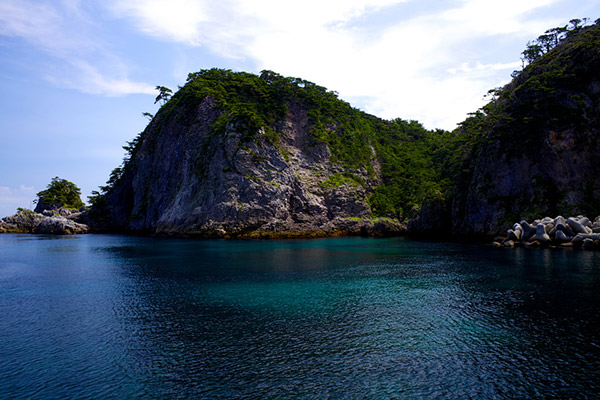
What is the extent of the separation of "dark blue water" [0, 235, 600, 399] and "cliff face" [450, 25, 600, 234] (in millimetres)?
28147

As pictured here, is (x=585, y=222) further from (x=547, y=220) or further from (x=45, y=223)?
(x=45, y=223)

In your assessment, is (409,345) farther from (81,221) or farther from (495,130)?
(81,221)

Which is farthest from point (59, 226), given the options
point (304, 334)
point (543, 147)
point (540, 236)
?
point (543, 147)

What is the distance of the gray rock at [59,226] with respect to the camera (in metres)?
99.3

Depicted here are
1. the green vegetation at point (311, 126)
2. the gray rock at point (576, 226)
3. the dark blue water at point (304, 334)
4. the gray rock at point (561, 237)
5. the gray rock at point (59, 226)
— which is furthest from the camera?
the gray rock at point (59, 226)

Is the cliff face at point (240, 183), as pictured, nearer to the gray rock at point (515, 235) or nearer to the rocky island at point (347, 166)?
the rocky island at point (347, 166)

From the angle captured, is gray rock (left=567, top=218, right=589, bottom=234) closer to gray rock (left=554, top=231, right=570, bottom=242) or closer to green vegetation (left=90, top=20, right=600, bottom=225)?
gray rock (left=554, top=231, right=570, bottom=242)

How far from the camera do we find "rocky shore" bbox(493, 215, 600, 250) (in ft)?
147

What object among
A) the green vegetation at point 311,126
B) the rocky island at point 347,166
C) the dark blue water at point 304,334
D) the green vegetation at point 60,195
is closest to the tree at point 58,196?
the green vegetation at point 60,195

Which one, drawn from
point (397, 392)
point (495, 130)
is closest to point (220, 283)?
point (397, 392)

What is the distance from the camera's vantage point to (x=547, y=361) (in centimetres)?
1379

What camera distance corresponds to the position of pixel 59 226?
9938 cm

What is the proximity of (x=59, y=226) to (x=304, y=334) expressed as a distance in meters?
108

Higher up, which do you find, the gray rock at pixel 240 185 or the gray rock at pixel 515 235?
the gray rock at pixel 240 185
